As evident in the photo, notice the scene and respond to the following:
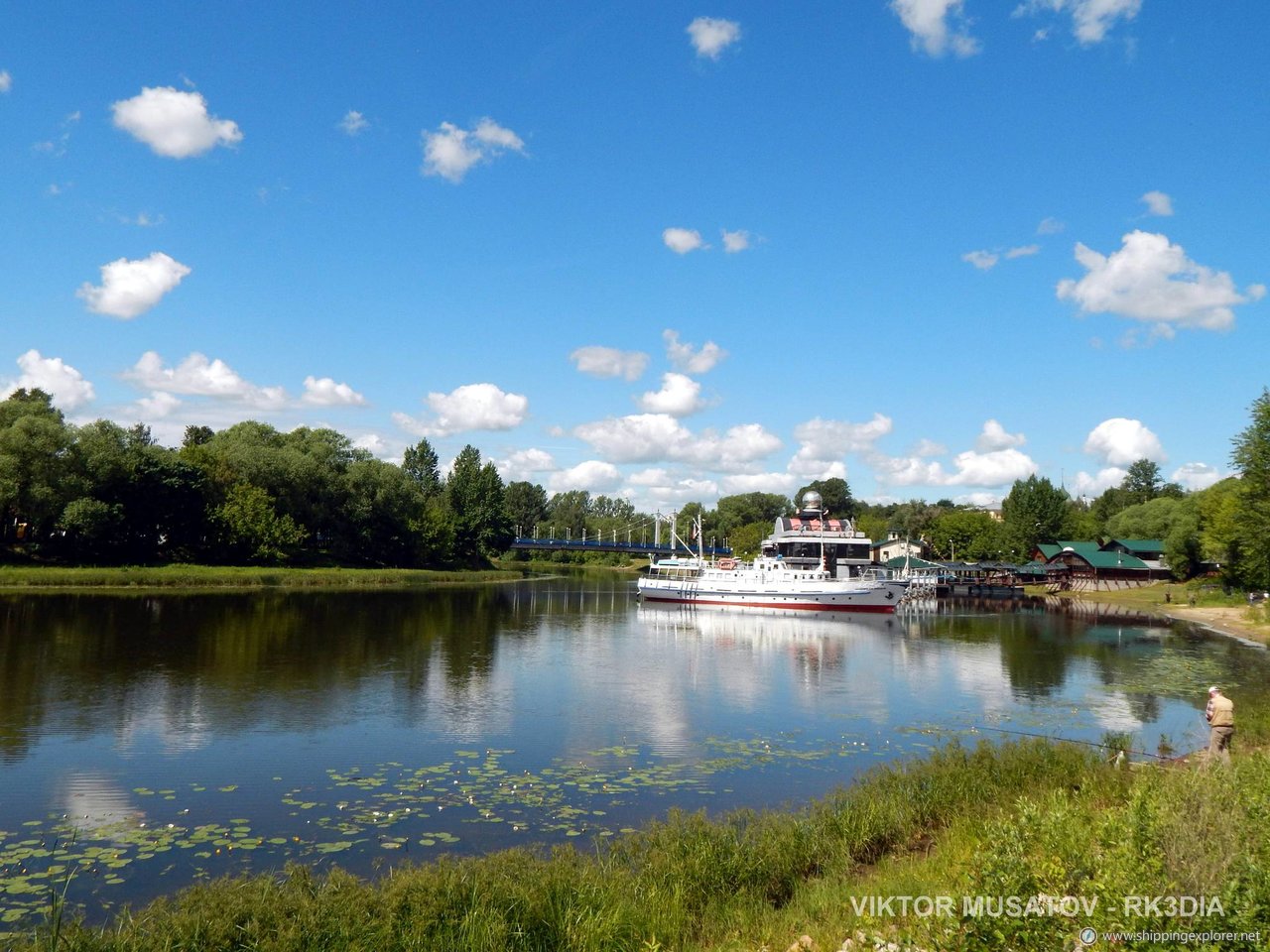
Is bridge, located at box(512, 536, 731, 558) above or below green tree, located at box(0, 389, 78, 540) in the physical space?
below

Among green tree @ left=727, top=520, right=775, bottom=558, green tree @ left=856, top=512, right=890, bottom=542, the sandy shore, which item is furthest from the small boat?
green tree @ left=856, top=512, right=890, bottom=542

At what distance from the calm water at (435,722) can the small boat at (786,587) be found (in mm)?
18809

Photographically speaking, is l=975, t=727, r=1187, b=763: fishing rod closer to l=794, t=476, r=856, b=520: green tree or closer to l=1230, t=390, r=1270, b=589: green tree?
l=1230, t=390, r=1270, b=589: green tree

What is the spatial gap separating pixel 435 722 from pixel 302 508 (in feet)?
232

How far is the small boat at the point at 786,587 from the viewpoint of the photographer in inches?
2798

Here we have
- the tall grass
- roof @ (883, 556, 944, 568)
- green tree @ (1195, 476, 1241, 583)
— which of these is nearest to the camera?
the tall grass

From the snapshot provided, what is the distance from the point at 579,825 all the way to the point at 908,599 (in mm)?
75877

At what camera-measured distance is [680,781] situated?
1873cm

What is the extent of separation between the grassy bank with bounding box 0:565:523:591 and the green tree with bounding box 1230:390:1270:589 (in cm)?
6827

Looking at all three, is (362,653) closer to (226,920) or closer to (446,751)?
(446,751)

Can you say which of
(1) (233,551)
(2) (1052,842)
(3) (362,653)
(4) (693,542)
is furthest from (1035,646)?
(4) (693,542)

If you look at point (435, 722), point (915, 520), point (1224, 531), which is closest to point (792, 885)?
point (435, 722)

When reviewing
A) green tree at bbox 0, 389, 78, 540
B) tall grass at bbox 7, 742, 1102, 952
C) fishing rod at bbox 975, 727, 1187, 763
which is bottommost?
fishing rod at bbox 975, 727, 1187, 763

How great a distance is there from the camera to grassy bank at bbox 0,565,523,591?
6178 cm
